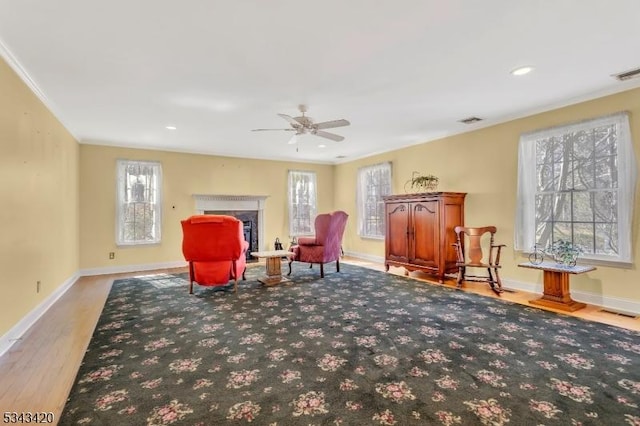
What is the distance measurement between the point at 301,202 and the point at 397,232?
10.2 ft

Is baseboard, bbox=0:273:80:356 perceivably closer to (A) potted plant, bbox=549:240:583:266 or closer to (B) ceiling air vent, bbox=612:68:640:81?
(A) potted plant, bbox=549:240:583:266

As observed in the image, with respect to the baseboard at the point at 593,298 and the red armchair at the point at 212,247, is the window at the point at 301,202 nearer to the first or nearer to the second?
the red armchair at the point at 212,247

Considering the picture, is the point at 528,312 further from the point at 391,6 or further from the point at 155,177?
the point at 155,177

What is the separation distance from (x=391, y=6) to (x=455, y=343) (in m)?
2.64

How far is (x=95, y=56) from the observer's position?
112 inches

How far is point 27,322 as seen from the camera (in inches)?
126

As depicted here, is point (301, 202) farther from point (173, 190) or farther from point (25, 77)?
point (25, 77)

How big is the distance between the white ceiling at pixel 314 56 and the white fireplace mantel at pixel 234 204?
2325 mm

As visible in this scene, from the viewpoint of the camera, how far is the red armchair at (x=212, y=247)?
4.24 metres

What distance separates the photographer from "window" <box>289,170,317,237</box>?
8.03m

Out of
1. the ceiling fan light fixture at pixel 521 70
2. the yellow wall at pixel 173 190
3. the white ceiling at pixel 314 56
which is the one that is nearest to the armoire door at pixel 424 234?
the white ceiling at pixel 314 56

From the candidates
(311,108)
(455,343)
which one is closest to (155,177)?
(311,108)

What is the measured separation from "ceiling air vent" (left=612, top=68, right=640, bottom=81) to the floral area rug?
2535 millimetres

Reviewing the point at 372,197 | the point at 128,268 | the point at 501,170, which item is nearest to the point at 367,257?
the point at 372,197
